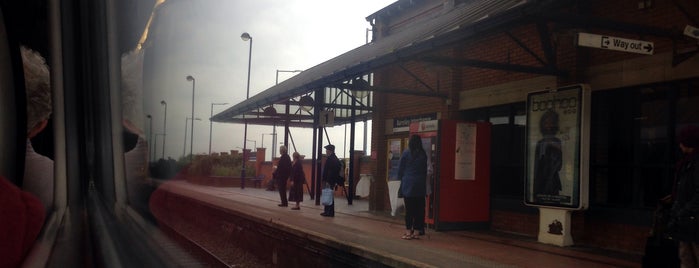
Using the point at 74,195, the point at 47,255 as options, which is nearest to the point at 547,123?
the point at 74,195

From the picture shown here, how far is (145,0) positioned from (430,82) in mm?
7547

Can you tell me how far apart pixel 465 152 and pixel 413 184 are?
1.54 m

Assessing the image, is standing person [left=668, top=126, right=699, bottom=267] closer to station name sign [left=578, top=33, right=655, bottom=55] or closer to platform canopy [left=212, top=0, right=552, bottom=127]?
→ station name sign [left=578, top=33, right=655, bottom=55]

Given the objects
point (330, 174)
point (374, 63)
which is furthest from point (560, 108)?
point (330, 174)

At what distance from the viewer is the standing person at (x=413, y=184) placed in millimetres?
7914

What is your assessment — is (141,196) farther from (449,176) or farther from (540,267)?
(449,176)

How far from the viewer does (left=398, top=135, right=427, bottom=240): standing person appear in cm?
791

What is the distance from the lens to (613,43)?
572cm

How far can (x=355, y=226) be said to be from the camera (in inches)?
363

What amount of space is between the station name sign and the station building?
2 cm

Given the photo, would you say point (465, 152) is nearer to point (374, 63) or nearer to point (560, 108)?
point (560, 108)

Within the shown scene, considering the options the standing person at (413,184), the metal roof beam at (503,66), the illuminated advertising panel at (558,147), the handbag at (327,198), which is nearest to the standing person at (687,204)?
the illuminated advertising panel at (558,147)

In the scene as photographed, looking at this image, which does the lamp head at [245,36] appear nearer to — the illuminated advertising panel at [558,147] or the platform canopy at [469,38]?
the platform canopy at [469,38]

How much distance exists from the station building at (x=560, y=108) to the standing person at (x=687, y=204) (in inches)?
→ 66.0
